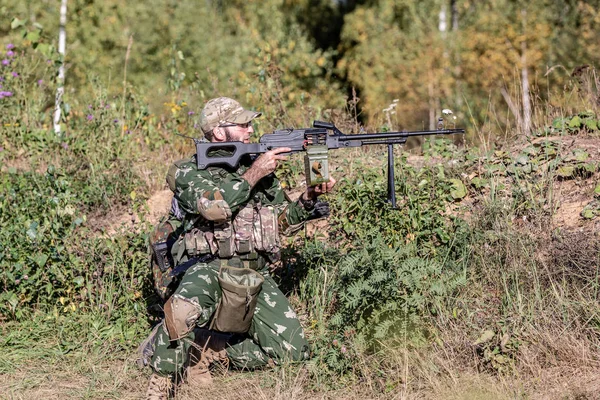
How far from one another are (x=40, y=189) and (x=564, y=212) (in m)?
4.22

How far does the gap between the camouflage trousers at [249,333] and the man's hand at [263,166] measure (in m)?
0.61

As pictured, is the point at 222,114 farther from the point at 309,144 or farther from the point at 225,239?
the point at 225,239

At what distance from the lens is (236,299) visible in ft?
15.9

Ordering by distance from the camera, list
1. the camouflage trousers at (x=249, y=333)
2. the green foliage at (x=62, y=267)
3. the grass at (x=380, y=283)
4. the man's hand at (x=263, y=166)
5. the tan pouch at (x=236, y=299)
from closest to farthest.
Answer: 1. the grass at (x=380, y=283)
2. the camouflage trousers at (x=249, y=333)
3. the tan pouch at (x=236, y=299)
4. the man's hand at (x=263, y=166)
5. the green foliage at (x=62, y=267)

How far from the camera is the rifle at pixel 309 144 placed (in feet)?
16.4

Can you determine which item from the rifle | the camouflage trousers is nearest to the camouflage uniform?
the camouflage trousers

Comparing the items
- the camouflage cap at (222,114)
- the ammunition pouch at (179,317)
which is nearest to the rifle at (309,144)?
the camouflage cap at (222,114)

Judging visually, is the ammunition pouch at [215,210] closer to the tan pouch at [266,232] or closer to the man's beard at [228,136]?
the tan pouch at [266,232]

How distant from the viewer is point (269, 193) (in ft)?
17.9

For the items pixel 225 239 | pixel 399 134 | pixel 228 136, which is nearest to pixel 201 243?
pixel 225 239

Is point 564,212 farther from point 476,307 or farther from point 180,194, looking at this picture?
point 180,194

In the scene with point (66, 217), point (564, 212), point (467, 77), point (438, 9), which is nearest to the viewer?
point (564, 212)

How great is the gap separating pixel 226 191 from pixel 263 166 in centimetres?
28

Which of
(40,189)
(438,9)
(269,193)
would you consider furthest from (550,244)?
(438,9)
